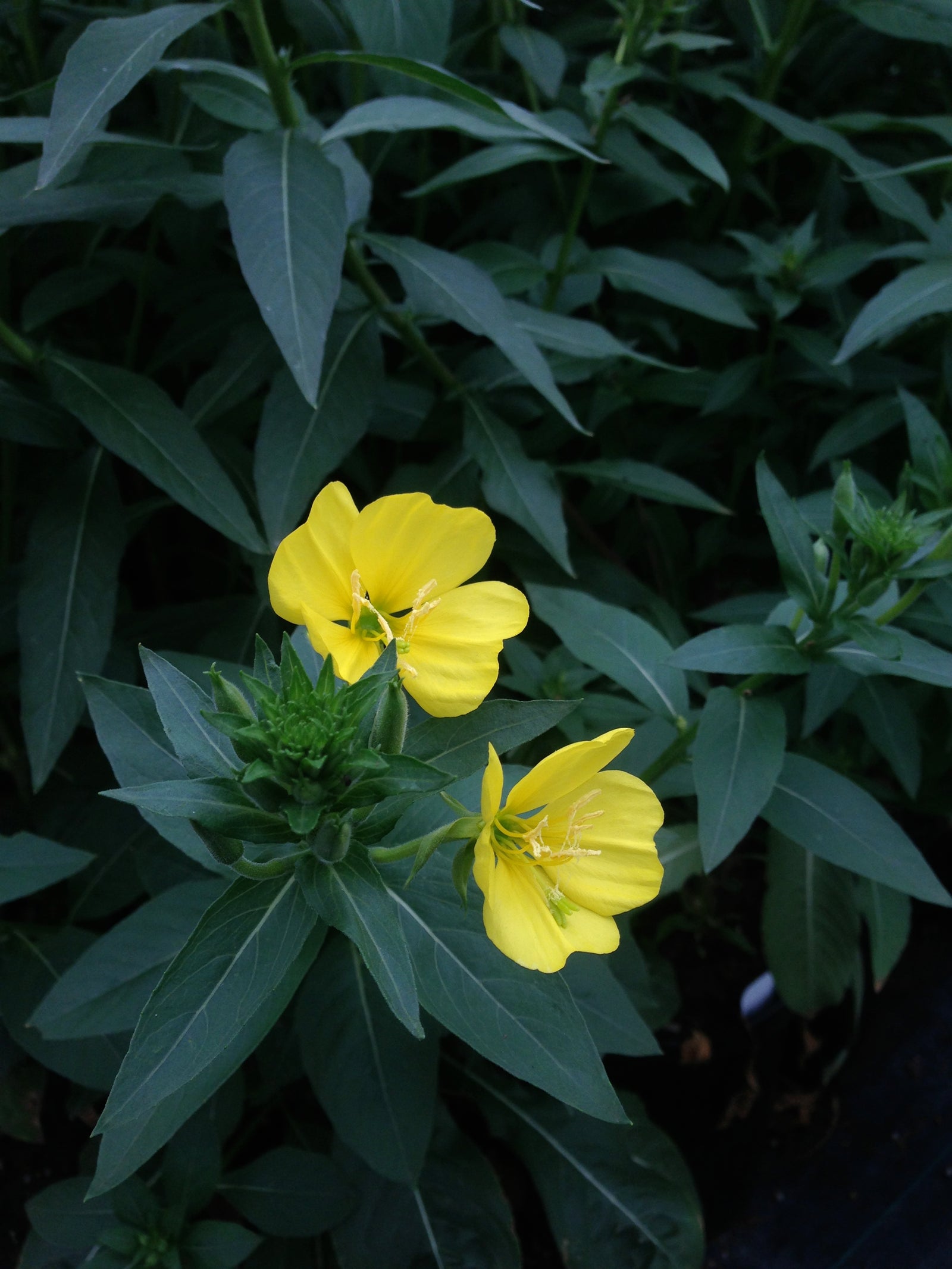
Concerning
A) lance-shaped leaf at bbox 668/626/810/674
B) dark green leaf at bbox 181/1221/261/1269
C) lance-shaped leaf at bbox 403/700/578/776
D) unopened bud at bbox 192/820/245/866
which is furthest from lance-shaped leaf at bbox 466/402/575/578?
dark green leaf at bbox 181/1221/261/1269

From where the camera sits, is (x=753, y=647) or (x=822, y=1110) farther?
(x=822, y=1110)

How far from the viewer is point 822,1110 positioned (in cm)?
212

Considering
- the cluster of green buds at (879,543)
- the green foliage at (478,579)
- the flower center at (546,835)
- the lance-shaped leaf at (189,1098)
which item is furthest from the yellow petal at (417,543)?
the cluster of green buds at (879,543)

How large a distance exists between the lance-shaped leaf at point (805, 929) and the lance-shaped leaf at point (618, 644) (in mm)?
571

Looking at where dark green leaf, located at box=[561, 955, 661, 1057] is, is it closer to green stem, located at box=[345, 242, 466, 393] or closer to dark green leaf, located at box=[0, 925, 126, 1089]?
dark green leaf, located at box=[0, 925, 126, 1089]

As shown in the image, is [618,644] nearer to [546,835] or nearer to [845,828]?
[845,828]

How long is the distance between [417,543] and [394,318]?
0.66 meters

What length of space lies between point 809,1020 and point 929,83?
213 cm

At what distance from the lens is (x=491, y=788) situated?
744mm

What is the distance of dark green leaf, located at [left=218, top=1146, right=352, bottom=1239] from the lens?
139cm

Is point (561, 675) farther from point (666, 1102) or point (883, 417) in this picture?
point (666, 1102)

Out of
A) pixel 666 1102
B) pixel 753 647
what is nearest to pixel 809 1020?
pixel 666 1102

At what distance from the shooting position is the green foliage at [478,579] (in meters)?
0.92

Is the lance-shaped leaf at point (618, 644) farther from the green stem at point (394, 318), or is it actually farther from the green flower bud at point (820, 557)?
the green stem at point (394, 318)
